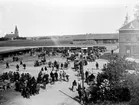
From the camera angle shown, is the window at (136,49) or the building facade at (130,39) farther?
the window at (136,49)

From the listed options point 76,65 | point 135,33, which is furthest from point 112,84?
point 135,33

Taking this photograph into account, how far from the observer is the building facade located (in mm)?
39531

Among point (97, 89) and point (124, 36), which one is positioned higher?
point (124, 36)

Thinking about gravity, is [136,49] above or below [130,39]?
below

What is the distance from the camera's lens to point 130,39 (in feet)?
132

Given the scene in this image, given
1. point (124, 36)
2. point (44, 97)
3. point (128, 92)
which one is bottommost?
point (44, 97)

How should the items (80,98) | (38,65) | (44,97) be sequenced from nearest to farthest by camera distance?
1. (80,98)
2. (44,97)
3. (38,65)

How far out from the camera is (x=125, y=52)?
41.1 m

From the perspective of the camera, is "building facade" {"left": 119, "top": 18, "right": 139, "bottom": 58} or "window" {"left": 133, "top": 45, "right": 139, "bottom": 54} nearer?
"building facade" {"left": 119, "top": 18, "right": 139, "bottom": 58}

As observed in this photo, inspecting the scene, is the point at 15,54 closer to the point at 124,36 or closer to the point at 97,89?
the point at 124,36

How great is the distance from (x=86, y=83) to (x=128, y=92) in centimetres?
761

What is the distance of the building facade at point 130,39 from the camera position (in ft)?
130

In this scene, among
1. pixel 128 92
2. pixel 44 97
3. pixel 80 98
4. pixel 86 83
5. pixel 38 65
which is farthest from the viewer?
pixel 38 65

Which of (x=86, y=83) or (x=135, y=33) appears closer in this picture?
(x=86, y=83)
